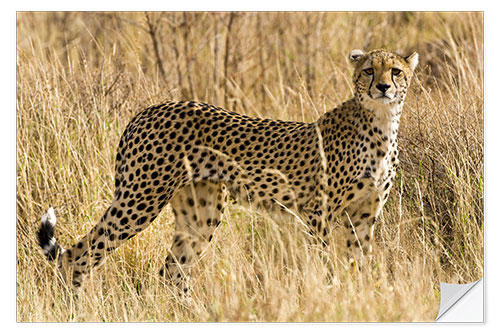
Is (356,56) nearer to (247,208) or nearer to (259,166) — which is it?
(259,166)

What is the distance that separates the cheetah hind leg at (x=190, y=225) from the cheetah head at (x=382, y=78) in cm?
85

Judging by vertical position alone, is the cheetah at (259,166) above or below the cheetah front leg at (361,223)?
above

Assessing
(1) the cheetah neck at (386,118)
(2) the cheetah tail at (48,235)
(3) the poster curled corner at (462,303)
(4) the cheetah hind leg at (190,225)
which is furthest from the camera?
→ (4) the cheetah hind leg at (190,225)

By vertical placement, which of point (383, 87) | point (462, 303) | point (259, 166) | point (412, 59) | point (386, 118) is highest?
point (412, 59)

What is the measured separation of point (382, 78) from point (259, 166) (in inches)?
28.5

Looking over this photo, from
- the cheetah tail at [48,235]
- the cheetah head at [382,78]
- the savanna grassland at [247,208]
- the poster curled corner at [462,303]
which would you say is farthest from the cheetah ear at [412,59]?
the cheetah tail at [48,235]

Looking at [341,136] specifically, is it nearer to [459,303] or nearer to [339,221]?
[339,221]

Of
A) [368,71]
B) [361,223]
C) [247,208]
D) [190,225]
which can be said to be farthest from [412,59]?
[190,225]

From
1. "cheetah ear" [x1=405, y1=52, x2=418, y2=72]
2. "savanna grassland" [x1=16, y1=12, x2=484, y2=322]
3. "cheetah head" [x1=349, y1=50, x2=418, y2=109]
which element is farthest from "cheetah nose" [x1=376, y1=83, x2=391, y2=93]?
"savanna grassland" [x1=16, y1=12, x2=484, y2=322]

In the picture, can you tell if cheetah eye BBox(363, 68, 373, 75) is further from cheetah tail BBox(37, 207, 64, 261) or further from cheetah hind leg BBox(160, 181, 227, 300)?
cheetah tail BBox(37, 207, 64, 261)

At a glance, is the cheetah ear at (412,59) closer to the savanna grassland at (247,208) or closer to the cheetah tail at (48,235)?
the savanna grassland at (247,208)

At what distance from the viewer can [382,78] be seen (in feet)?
11.7

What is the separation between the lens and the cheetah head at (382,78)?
11.7 feet

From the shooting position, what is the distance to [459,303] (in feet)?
11.9
